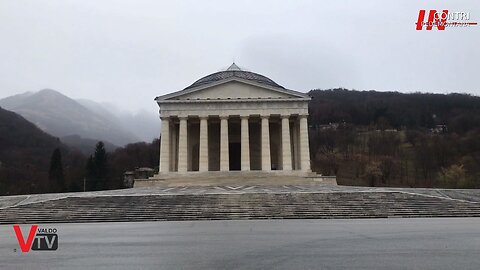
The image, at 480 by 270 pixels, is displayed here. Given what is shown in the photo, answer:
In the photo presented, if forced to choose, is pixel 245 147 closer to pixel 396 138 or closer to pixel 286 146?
pixel 286 146

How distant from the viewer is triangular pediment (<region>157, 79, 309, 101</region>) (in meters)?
45.0

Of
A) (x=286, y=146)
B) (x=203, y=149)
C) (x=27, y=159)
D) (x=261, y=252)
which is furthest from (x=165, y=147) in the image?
(x=27, y=159)

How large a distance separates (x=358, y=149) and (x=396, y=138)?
9652 millimetres

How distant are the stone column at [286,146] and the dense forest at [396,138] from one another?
100ft

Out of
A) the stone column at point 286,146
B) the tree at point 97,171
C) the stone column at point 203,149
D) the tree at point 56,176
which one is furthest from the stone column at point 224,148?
the tree at point 56,176

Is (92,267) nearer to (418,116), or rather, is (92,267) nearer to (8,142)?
(8,142)

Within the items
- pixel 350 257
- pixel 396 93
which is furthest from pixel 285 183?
pixel 396 93

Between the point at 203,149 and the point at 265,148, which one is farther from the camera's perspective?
Result: the point at 265,148

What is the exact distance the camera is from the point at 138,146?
108000 mm

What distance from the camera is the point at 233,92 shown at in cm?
4556

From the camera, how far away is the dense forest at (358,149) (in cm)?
6906

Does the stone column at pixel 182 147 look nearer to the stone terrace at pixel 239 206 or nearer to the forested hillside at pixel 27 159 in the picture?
the stone terrace at pixel 239 206

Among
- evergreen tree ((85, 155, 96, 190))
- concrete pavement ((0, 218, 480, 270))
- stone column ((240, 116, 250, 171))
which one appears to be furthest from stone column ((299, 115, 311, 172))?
evergreen tree ((85, 155, 96, 190))

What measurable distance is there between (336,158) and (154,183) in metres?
53.2
